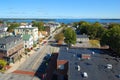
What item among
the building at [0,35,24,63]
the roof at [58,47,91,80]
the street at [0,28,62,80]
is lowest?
the street at [0,28,62,80]

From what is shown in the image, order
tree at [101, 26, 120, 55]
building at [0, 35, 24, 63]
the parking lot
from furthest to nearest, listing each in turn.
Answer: tree at [101, 26, 120, 55], building at [0, 35, 24, 63], the parking lot

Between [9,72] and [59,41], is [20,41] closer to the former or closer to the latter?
[9,72]

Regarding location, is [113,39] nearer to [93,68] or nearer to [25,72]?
[93,68]

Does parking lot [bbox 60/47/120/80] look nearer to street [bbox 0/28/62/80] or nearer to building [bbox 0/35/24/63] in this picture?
street [bbox 0/28/62/80]

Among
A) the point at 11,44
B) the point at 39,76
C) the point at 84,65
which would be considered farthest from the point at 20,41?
the point at 84,65

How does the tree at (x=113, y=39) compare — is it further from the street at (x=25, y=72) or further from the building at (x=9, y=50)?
the building at (x=9, y=50)

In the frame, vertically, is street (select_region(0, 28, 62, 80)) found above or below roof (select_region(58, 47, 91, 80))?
below

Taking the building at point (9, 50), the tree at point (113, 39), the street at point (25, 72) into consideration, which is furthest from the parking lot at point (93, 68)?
the building at point (9, 50)

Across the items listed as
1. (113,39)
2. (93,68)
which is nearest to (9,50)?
(93,68)

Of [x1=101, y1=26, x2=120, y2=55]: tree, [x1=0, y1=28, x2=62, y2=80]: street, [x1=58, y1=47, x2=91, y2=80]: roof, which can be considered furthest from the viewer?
[x1=101, y1=26, x2=120, y2=55]: tree

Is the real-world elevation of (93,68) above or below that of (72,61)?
above

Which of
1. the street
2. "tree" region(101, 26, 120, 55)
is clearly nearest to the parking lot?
the street
